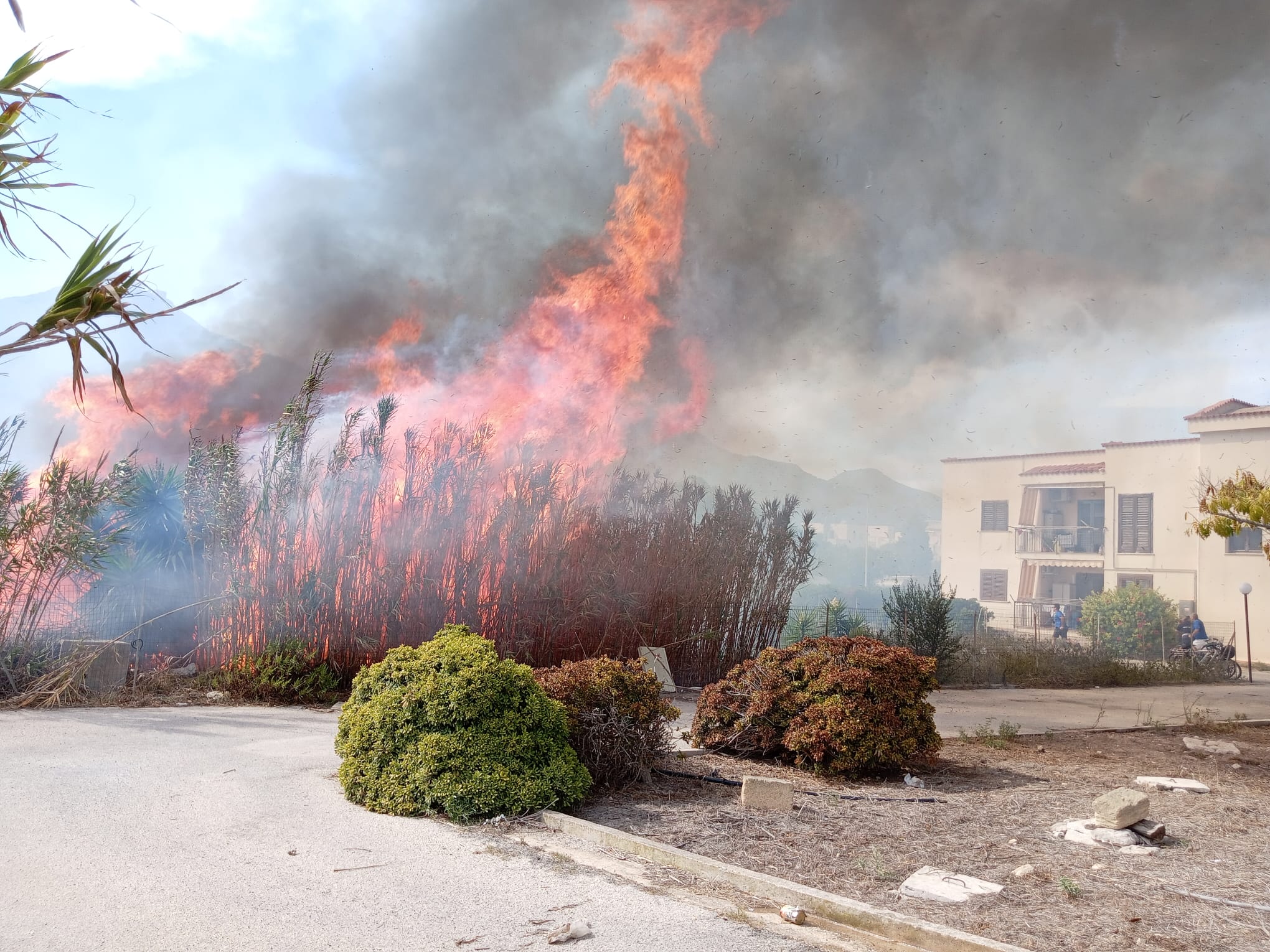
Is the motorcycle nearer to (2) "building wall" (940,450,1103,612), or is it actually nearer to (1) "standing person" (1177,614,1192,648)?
(1) "standing person" (1177,614,1192,648)

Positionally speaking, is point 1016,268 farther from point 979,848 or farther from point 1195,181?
point 979,848

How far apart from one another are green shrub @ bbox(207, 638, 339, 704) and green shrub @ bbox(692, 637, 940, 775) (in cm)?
409

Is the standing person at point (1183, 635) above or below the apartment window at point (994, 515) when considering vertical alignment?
below

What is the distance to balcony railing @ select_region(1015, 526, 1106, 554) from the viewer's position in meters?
28.2

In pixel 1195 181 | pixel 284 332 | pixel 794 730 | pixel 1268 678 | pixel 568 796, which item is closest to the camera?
pixel 568 796

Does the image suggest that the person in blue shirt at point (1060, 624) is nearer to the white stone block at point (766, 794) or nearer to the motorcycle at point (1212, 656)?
the motorcycle at point (1212, 656)

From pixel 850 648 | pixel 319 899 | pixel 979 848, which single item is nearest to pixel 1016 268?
pixel 850 648

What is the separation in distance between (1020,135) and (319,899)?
81.0ft

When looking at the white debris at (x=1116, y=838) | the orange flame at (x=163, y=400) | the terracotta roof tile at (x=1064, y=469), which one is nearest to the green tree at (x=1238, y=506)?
the white debris at (x=1116, y=838)

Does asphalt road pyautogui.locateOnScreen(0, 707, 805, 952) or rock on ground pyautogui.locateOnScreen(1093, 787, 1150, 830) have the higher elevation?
rock on ground pyautogui.locateOnScreen(1093, 787, 1150, 830)

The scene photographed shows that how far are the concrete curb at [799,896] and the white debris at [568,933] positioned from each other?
0.85 metres

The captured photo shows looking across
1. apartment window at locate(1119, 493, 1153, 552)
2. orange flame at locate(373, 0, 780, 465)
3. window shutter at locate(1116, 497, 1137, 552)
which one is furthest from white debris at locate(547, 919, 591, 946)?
window shutter at locate(1116, 497, 1137, 552)

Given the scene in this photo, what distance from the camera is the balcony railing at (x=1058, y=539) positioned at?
28.2 m

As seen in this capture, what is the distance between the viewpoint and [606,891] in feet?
12.4
